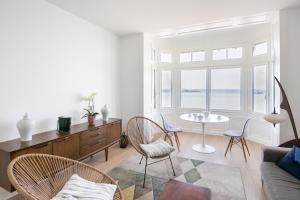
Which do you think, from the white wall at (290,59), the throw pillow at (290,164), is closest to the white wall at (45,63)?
the throw pillow at (290,164)

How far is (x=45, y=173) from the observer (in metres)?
1.52

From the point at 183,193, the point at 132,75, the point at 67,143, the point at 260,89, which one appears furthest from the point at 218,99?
the point at 67,143

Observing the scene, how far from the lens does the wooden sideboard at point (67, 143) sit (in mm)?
1909

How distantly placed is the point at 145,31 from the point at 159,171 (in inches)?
127

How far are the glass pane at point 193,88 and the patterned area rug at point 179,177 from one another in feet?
7.77

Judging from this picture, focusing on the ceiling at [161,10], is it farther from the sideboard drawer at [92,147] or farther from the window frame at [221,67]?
the sideboard drawer at [92,147]

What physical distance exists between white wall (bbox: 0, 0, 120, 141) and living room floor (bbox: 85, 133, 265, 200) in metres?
1.03

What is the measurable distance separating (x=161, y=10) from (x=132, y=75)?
178 centimetres

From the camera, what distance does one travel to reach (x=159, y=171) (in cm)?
279

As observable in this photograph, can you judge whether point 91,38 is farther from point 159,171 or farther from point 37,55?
point 159,171

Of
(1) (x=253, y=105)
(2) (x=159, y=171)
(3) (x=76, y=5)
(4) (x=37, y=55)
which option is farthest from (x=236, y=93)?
(4) (x=37, y=55)

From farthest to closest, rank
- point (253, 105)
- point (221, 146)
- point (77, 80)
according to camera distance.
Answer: point (253, 105)
point (221, 146)
point (77, 80)

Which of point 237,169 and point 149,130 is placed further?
point 149,130

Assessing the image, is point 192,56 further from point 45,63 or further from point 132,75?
point 45,63
